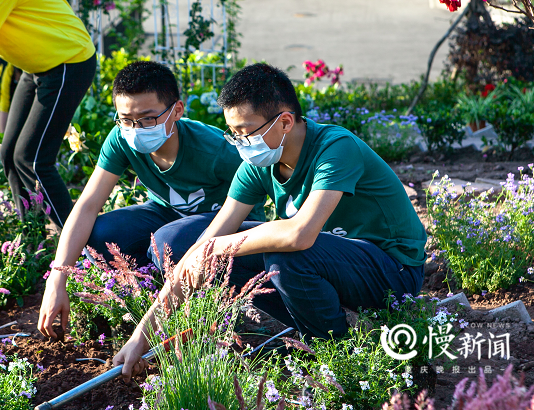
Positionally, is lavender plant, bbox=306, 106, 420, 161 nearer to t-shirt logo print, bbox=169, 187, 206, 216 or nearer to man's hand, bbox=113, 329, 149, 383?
t-shirt logo print, bbox=169, 187, 206, 216

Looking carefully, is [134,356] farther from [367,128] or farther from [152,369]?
[367,128]

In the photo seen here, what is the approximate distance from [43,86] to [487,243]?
2424mm

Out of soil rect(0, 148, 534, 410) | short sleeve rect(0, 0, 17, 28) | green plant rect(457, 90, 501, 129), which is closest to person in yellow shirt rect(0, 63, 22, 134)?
short sleeve rect(0, 0, 17, 28)

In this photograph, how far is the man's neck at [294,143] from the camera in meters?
2.16

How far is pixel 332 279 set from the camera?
211 cm

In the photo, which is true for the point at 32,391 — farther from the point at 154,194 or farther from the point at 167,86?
the point at 167,86

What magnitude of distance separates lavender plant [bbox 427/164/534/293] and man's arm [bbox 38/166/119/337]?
65.1 inches

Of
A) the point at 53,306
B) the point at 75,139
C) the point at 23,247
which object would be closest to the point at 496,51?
the point at 75,139

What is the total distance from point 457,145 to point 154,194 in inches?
138

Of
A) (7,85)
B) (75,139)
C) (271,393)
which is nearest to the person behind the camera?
(271,393)

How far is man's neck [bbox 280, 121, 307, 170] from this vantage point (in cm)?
216

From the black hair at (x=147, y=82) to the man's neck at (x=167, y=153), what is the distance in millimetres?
170

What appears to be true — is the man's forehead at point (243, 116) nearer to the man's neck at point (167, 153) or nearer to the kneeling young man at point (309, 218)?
the kneeling young man at point (309, 218)

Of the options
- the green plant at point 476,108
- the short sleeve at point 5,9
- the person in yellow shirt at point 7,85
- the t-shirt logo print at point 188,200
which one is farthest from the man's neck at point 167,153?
the green plant at point 476,108
